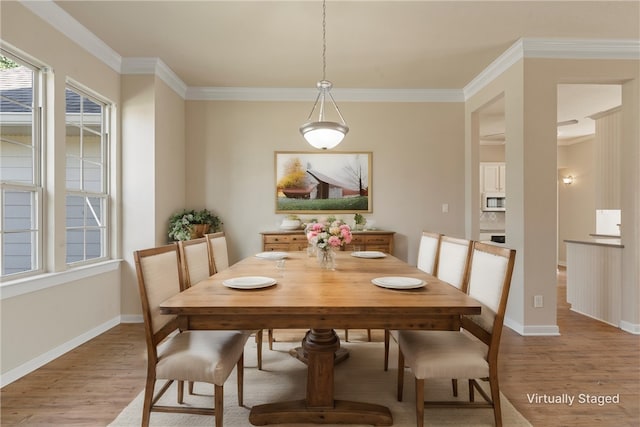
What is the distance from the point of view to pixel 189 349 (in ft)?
5.67

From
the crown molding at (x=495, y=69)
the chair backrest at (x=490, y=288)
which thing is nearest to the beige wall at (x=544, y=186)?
the crown molding at (x=495, y=69)

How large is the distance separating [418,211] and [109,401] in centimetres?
394

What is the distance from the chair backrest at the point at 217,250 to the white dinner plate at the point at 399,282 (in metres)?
1.40

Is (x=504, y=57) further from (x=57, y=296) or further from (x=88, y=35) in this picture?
(x=57, y=296)

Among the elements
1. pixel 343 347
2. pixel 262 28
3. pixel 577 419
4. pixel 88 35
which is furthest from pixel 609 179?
pixel 88 35

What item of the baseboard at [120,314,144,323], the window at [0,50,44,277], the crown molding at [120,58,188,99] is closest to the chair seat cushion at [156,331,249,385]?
the window at [0,50,44,277]

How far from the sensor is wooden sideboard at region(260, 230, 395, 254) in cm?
432

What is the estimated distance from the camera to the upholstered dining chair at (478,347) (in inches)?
66.1

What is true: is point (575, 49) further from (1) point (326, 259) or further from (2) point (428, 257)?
(1) point (326, 259)

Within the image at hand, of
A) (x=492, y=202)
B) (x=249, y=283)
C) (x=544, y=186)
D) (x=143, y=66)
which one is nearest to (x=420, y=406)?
(x=249, y=283)

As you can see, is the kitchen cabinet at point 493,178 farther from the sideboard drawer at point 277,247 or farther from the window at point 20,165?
the window at point 20,165

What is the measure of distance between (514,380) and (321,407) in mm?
1485

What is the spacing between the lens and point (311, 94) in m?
4.66

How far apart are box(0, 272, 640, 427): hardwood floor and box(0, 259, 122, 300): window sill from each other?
23.9 inches
